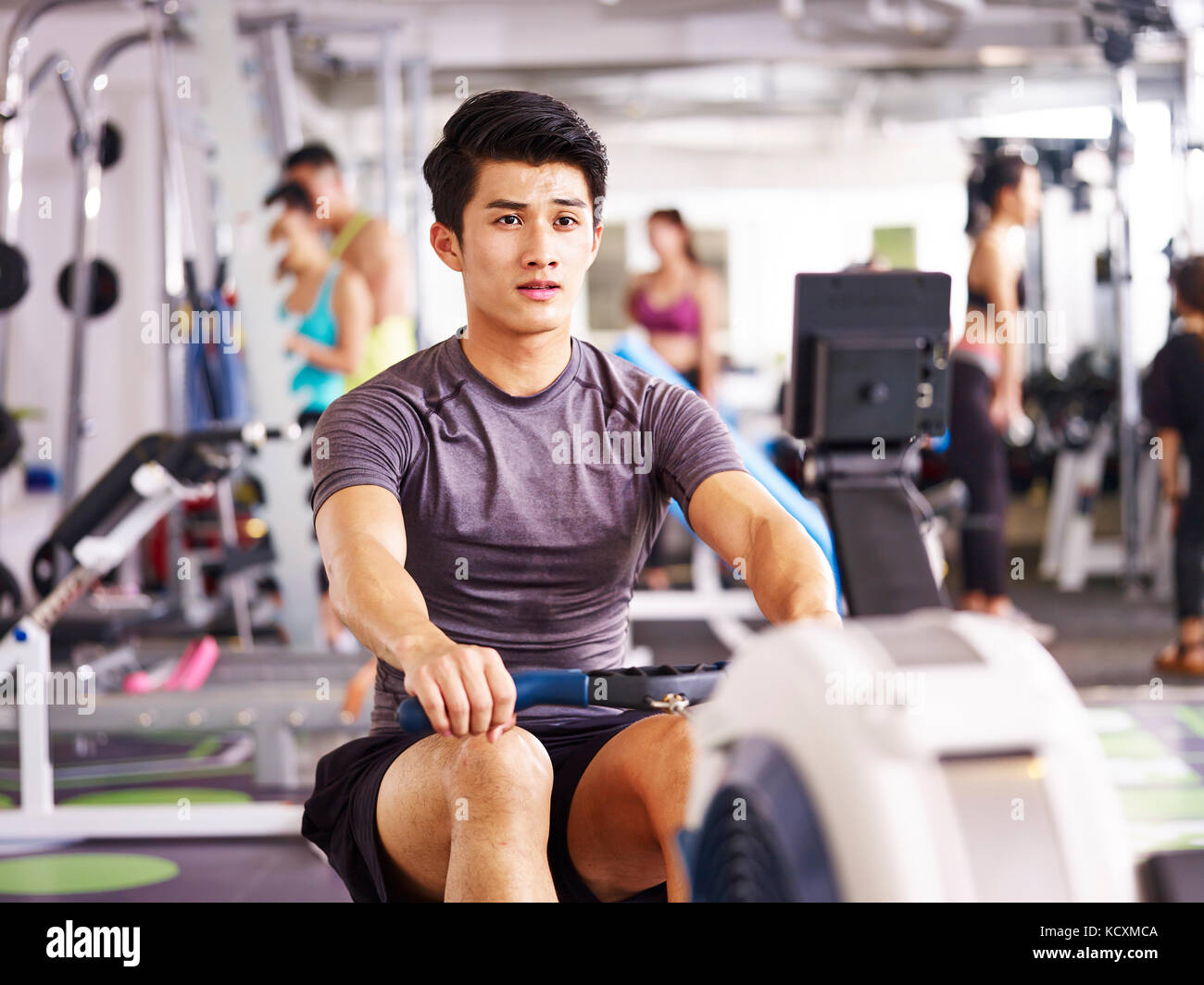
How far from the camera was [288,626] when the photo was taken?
160 inches

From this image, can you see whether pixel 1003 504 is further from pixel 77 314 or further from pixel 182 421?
pixel 77 314

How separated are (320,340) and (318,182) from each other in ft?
1.91

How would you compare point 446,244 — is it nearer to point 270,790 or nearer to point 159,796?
point 270,790

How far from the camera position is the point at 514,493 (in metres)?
1.35

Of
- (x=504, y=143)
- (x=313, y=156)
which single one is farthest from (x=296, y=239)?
(x=504, y=143)

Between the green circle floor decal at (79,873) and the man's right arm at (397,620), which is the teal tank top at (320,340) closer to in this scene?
the green circle floor decal at (79,873)

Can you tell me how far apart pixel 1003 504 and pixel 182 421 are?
8.76ft

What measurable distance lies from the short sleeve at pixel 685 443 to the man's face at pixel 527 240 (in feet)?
0.54

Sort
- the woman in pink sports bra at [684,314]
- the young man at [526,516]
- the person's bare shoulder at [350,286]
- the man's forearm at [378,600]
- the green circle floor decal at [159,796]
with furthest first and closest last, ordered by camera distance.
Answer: the woman in pink sports bra at [684,314]
the person's bare shoulder at [350,286]
the green circle floor decal at [159,796]
the young man at [526,516]
the man's forearm at [378,600]

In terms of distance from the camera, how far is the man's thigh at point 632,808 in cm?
115

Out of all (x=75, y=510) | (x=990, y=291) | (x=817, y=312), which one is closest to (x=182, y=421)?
(x=75, y=510)

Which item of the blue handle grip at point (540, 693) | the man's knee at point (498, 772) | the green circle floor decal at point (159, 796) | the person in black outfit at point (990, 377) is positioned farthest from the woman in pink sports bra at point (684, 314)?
the blue handle grip at point (540, 693)

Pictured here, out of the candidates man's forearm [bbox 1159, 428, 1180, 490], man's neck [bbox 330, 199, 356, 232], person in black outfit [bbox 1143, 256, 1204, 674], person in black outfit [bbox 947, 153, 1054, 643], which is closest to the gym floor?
person in black outfit [bbox 1143, 256, 1204, 674]

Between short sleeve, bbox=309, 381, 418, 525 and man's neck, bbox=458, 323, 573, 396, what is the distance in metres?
0.11
